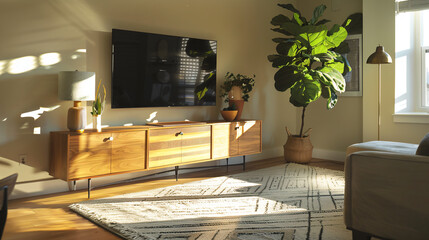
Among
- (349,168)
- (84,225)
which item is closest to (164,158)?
(84,225)

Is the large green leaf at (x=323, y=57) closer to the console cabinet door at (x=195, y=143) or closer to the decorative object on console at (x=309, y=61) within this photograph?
the decorative object on console at (x=309, y=61)

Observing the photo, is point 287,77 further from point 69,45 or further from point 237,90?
point 69,45

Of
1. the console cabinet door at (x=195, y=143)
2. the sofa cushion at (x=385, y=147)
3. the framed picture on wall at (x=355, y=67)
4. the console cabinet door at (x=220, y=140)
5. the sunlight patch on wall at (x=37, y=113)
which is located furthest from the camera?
the framed picture on wall at (x=355, y=67)

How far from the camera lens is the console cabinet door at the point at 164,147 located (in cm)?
367

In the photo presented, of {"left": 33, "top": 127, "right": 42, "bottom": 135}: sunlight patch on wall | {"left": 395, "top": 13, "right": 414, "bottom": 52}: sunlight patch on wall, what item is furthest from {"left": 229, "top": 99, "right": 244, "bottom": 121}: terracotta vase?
{"left": 33, "top": 127, "right": 42, "bottom": 135}: sunlight patch on wall

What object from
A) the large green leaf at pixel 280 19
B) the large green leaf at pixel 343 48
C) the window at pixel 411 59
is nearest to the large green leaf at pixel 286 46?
the large green leaf at pixel 280 19

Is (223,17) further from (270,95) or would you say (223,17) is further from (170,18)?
(270,95)

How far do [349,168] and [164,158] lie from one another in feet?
6.73

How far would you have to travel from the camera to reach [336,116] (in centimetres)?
543

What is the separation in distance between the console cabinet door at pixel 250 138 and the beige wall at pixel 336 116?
1304 millimetres

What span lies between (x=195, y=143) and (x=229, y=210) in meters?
1.28

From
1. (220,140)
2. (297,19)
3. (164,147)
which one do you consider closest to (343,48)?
(297,19)

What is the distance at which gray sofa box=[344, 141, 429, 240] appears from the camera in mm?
1908

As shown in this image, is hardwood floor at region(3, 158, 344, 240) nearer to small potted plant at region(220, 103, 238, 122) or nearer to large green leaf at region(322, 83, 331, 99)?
small potted plant at region(220, 103, 238, 122)
